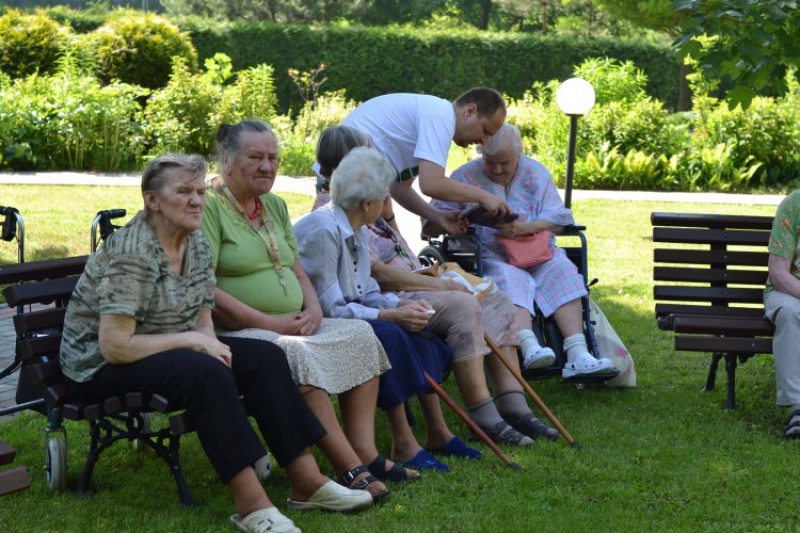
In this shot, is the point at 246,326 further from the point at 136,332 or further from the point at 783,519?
the point at 783,519

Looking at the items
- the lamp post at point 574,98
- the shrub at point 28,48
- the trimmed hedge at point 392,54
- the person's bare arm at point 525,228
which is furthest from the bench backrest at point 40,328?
the trimmed hedge at point 392,54

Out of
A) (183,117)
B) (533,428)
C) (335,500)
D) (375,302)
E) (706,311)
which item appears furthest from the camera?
(183,117)

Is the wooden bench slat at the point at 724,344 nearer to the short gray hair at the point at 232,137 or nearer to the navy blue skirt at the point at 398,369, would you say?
the navy blue skirt at the point at 398,369

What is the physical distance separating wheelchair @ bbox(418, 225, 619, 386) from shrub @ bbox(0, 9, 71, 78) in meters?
12.3

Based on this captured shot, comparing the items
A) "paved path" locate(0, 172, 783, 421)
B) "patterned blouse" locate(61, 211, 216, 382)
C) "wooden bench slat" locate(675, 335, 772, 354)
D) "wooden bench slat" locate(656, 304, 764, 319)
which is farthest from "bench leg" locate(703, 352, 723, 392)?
"paved path" locate(0, 172, 783, 421)

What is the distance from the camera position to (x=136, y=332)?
12.7ft

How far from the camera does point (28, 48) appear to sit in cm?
1677

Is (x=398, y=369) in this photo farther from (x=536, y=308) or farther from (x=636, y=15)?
(x=636, y=15)

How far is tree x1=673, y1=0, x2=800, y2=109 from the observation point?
17.5 ft

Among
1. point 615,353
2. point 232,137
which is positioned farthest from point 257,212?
point 615,353

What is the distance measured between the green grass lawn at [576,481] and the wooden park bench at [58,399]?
5.8 inches

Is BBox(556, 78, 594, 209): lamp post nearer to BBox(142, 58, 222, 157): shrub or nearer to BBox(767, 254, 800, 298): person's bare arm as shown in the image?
BBox(767, 254, 800, 298): person's bare arm

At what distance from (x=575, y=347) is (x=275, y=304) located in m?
1.72

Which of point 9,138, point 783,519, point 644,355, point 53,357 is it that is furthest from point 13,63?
point 783,519
